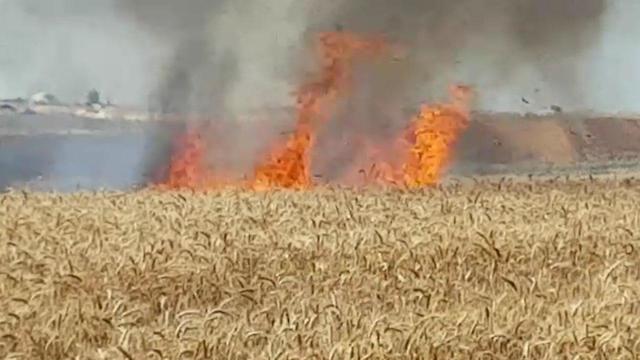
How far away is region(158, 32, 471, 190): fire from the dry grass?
656 centimetres

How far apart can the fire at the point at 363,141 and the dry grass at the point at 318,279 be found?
21.5 ft

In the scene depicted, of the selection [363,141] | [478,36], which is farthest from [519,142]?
[478,36]

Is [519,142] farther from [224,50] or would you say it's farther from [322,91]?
[224,50]

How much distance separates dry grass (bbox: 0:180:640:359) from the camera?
16.2 feet

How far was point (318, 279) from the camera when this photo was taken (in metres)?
6.86

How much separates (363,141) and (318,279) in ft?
41.2

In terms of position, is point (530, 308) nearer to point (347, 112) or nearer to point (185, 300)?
point (185, 300)

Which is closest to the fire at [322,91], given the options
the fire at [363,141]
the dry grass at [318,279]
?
the fire at [363,141]

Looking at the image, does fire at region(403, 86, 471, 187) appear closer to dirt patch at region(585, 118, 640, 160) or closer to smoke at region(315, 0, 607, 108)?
smoke at region(315, 0, 607, 108)

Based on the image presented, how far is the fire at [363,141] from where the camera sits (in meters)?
18.1

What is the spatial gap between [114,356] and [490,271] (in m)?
3.03

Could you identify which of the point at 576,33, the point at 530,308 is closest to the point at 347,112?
the point at 576,33

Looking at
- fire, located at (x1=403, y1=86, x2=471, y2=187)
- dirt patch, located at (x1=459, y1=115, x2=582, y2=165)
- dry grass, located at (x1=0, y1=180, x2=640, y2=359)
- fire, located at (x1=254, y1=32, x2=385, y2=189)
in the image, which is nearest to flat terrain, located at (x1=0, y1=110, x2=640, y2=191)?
A: dirt patch, located at (x1=459, y1=115, x2=582, y2=165)

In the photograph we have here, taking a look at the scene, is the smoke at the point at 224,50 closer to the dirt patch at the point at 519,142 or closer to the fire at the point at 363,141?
the fire at the point at 363,141
